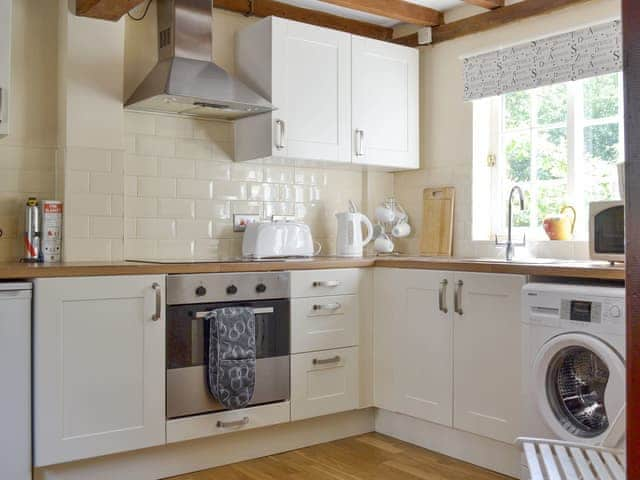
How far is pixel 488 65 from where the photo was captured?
4000 millimetres

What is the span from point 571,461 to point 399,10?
286 centimetres

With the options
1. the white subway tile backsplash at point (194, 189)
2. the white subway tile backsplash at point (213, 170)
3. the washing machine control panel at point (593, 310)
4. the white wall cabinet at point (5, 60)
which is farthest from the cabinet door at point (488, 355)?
the white wall cabinet at point (5, 60)

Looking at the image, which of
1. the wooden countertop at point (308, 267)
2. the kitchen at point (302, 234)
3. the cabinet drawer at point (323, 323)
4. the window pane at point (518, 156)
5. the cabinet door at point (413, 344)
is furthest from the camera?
the window pane at point (518, 156)

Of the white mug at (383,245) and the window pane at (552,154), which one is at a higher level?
the window pane at (552,154)

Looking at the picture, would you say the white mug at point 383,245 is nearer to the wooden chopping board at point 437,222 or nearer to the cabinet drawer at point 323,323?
the wooden chopping board at point 437,222

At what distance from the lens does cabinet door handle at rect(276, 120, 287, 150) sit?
147 inches

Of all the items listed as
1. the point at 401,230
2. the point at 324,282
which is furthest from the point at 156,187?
the point at 401,230

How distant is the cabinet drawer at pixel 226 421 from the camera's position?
3084 mm

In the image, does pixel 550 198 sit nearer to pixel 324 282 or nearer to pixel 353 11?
pixel 324 282

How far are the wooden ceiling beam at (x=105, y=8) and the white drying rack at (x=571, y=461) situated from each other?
2.44 metres

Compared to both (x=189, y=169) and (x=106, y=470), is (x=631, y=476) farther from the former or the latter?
(x=189, y=169)

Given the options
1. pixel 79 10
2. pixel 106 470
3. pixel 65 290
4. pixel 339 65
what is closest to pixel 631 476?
pixel 65 290

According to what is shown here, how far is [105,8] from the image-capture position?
10.6 feet

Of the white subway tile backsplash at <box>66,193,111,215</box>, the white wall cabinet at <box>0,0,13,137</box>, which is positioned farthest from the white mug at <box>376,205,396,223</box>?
the white wall cabinet at <box>0,0,13,137</box>
